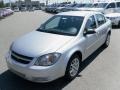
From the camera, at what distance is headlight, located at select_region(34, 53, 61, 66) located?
425 centimetres

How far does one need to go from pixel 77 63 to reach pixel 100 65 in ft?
3.94

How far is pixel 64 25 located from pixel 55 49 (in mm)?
1466

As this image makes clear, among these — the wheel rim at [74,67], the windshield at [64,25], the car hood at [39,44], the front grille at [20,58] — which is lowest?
the wheel rim at [74,67]

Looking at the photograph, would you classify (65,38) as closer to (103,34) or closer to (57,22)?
(57,22)

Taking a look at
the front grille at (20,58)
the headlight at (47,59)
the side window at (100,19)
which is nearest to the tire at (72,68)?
the headlight at (47,59)

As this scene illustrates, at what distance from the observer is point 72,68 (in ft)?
16.2

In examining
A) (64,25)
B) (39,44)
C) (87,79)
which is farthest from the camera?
(64,25)

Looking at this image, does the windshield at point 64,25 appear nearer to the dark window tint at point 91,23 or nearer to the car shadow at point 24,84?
the dark window tint at point 91,23

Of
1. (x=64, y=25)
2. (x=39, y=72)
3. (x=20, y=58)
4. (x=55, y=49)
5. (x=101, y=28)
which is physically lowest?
(x=39, y=72)

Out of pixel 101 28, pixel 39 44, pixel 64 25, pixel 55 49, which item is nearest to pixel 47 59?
pixel 55 49

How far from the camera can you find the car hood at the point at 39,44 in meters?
4.40

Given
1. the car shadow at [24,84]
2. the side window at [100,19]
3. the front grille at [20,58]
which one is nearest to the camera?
the front grille at [20,58]

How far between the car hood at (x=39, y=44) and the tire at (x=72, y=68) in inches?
18.1

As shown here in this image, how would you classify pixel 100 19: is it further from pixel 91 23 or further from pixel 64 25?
pixel 64 25
